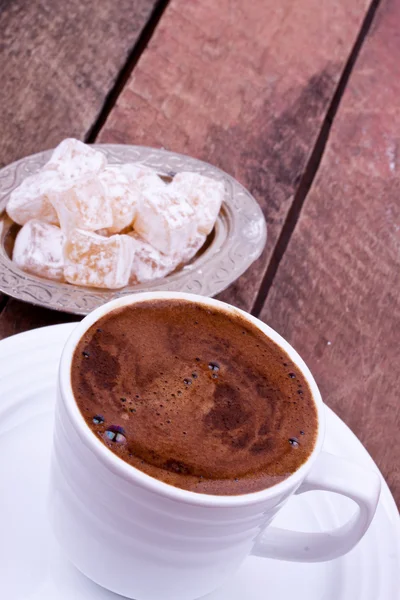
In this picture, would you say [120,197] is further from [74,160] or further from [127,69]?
[127,69]

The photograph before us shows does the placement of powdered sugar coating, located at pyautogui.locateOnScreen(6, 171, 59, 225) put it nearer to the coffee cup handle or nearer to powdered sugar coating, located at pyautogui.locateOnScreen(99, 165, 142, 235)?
powdered sugar coating, located at pyautogui.locateOnScreen(99, 165, 142, 235)

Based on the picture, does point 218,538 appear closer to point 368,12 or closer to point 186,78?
point 186,78

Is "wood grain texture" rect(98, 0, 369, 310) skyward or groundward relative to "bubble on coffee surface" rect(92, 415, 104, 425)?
groundward

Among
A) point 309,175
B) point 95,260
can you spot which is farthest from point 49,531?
point 309,175

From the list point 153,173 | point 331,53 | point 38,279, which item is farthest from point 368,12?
point 38,279

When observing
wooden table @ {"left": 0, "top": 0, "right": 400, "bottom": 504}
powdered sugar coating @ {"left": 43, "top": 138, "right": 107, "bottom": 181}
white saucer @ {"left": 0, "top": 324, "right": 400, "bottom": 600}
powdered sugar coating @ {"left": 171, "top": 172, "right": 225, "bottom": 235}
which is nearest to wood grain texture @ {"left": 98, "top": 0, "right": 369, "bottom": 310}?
wooden table @ {"left": 0, "top": 0, "right": 400, "bottom": 504}
